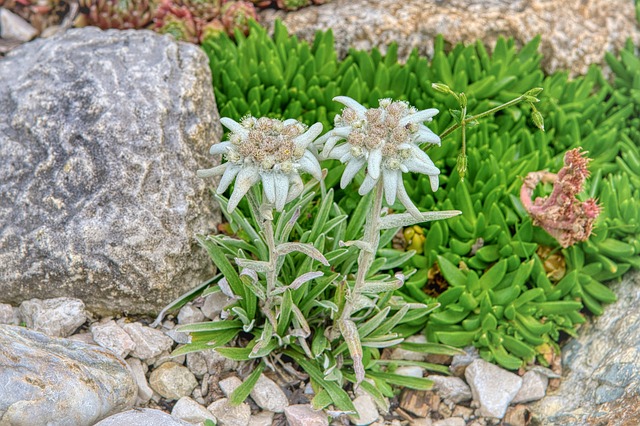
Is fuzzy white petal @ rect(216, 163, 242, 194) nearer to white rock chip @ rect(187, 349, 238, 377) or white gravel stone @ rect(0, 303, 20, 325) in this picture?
white rock chip @ rect(187, 349, 238, 377)

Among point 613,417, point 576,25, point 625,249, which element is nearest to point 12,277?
point 613,417

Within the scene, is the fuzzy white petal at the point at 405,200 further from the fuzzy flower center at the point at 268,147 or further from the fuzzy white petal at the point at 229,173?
the fuzzy white petal at the point at 229,173

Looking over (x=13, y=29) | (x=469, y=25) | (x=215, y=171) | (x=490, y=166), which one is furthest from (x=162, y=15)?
(x=490, y=166)

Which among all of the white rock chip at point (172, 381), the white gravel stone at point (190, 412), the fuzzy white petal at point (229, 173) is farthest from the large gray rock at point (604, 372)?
the fuzzy white petal at point (229, 173)

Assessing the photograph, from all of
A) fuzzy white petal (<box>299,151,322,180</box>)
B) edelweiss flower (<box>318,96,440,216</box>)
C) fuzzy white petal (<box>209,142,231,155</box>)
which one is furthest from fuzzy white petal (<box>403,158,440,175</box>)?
fuzzy white petal (<box>209,142,231,155</box>)

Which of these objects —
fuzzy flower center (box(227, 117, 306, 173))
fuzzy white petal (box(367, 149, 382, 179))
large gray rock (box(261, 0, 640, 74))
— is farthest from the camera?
large gray rock (box(261, 0, 640, 74))

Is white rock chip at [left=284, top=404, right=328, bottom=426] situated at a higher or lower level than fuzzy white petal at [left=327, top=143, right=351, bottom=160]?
lower

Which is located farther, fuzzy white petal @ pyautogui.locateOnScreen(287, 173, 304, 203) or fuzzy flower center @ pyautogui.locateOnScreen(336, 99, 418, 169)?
fuzzy white petal @ pyautogui.locateOnScreen(287, 173, 304, 203)

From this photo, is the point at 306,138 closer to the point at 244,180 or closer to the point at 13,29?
the point at 244,180
